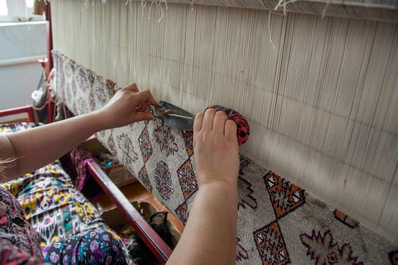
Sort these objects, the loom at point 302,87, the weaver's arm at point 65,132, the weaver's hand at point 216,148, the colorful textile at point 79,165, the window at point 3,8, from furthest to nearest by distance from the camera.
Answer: the window at point 3,8 → the colorful textile at point 79,165 → the weaver's arm at point 65,132 → the weaver's hand at point 216,148 → the loom at point 302,87

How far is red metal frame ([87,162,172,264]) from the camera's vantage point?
→ 1.17 metres

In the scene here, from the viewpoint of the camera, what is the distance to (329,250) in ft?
1.89

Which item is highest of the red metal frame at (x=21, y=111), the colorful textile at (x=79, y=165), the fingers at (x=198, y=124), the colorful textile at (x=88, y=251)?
the fingers at (x=198, y=124)

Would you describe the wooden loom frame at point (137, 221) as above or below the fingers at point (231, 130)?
below

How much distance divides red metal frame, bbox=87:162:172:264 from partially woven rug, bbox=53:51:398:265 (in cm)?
23

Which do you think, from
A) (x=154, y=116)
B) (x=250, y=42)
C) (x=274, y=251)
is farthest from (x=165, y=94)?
(x=274, y=251)

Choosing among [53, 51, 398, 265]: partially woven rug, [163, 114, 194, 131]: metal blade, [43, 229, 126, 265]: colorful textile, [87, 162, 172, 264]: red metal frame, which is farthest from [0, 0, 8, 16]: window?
[163, 114, 194, 131]: metal blade

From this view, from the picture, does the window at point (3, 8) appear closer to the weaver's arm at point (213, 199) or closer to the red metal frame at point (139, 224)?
the red metal frame at point (139, 224)

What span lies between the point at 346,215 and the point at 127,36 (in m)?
0.86

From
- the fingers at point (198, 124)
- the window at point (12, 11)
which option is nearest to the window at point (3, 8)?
the window at point (12, 11)

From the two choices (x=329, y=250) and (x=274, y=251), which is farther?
(x=274, y=251)

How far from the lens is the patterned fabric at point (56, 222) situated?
2.60 feet

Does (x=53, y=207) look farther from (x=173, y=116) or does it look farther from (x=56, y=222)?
(x=173, y=116)

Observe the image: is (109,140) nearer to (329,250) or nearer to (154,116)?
(154,116)
